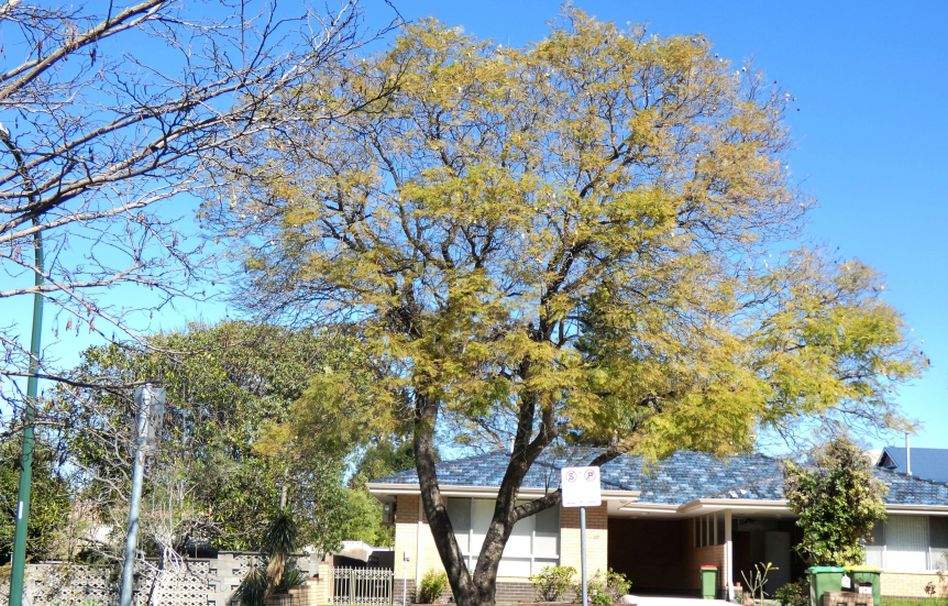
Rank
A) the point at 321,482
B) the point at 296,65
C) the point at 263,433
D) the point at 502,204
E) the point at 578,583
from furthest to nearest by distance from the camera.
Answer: the point at 321,482
the point at 578,583
the point at 263,433
the point at 502,204
the point at 296,65

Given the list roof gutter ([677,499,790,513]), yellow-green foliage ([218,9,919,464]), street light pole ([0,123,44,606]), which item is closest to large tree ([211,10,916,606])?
yellow-green foliage ([218,9,919,464])

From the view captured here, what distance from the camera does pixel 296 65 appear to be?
7918mm

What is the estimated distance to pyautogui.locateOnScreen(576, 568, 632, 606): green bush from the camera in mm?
27266

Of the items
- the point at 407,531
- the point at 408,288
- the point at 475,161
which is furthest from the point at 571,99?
the point at 407,531

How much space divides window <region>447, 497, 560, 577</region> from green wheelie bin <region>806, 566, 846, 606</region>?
8801mm

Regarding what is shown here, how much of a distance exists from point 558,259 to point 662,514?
17767 mm

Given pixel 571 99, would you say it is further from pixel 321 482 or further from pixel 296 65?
pixel 321 482

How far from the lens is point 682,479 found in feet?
113

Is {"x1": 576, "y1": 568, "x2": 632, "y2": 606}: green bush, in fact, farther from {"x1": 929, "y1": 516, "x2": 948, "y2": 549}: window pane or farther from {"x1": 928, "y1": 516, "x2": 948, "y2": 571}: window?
{"x1": 929, "y1": 516, "x2": 948, "y2": 549}: window pane

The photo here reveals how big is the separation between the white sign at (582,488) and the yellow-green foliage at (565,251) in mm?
3762

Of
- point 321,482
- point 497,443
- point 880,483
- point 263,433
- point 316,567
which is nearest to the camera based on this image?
point 497,443

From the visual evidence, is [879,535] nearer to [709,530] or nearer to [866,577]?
[709,530]

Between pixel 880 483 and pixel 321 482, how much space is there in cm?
2140

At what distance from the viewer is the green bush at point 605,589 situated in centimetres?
2727
